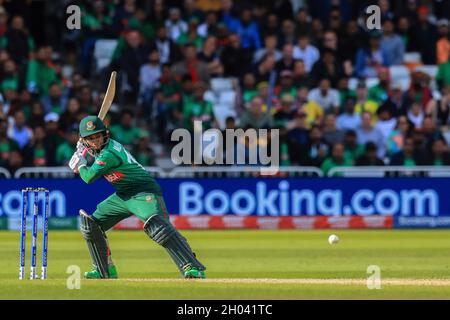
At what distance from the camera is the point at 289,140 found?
2253cm

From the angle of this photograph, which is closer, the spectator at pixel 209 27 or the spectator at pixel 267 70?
the spectator at pixel 267 70

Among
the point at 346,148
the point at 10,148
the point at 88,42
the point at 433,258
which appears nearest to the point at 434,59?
the point at 346,148

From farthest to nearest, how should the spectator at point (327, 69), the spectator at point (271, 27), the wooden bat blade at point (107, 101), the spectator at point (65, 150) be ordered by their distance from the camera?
the spectator at point (271, 27) < the spectator at point (327, 69) < the spectator at point (65, 150) < the wooden bat blade at point (107, 101)

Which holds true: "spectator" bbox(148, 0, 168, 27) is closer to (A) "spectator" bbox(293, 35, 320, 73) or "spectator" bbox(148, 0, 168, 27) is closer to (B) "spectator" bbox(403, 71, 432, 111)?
(A) "spectator" bbox(293, 35, 320, 73)

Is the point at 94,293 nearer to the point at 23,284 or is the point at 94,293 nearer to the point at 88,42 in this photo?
the point at 23,284

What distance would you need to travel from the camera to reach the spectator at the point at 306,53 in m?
24.7

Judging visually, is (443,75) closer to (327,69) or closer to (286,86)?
(327,69)

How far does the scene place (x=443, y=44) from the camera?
25094mm

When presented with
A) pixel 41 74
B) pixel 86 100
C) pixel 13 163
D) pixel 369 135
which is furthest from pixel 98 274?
pixel 41 74

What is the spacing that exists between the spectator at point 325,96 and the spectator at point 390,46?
178cm

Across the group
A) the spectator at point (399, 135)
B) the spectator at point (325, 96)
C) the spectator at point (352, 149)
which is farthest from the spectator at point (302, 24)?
the spectator at point (352, 149)

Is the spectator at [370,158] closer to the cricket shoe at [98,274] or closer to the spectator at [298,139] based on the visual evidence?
the spectator at [298,139]

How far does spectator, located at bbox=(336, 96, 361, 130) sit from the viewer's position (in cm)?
2339
